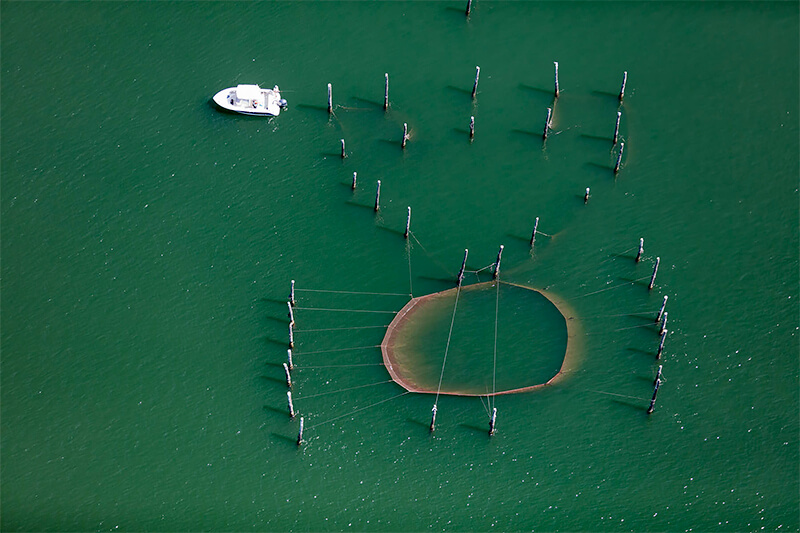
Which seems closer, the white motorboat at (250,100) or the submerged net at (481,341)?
the submerged net at (481,341)

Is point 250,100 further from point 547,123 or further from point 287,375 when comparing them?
point 287,375

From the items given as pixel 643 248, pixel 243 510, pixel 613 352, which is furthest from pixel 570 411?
pixel 243 510

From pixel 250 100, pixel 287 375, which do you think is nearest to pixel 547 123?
pixel 250 100

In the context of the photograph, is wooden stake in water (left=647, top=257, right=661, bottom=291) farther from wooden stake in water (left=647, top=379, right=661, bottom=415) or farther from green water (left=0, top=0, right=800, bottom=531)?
wooden stake in water (left=647, top=379, right=661, bottom=415)

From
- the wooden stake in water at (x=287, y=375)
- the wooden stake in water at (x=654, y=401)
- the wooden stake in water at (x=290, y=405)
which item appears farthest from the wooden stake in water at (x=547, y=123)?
the wooden stake in water at (x=290, y=405)

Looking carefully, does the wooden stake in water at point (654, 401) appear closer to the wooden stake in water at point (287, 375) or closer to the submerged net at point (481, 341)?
the submerged net at point (481, 341)

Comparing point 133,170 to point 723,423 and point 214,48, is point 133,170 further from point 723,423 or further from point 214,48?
point 723,423

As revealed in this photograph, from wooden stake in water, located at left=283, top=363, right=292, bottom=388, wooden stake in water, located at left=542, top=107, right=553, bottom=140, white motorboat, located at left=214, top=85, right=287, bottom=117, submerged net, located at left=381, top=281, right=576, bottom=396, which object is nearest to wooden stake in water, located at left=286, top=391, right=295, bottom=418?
wooden stake in water, located at left=283, top=363, right=292, bottom=388

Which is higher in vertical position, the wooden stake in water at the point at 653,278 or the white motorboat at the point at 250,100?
the white motorboat at the point at 250,100
